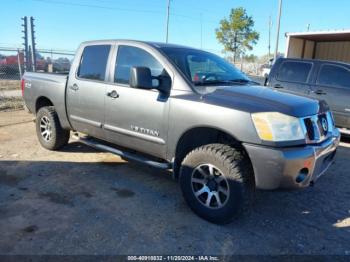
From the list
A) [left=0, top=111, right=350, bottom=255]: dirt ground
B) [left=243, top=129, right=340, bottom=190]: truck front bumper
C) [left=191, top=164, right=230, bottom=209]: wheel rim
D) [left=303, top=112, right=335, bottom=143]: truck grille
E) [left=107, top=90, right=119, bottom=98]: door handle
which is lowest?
[left=0, top=111, right=350, bottom=255]: dirt ground

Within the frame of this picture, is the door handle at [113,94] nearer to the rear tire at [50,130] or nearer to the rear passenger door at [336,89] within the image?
the rear tire at [50,130]

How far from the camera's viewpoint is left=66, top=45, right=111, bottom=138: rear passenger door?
455 centimetres

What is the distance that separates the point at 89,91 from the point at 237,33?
31.0 metres

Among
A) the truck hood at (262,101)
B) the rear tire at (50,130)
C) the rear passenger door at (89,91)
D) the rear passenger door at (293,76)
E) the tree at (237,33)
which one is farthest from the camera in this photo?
the tree at (237,33)

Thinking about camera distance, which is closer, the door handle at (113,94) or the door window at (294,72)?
the door handle at (113,94)

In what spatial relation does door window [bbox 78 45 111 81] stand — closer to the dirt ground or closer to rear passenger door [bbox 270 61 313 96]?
the dirt ground

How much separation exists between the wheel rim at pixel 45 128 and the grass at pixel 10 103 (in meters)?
4.78

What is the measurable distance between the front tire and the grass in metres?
8.03

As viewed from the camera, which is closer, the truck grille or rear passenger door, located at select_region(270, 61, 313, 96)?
the truck grille

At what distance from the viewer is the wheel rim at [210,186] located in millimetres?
3369

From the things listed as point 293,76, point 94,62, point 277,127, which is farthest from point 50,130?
point 293,76

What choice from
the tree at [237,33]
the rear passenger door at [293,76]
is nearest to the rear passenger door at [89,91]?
the rear passenger door at [293,76]

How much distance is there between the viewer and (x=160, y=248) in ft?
9.89

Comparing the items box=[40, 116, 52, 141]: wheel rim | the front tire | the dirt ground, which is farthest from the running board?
box=[40, 116, 52, 141]: wheel rim
